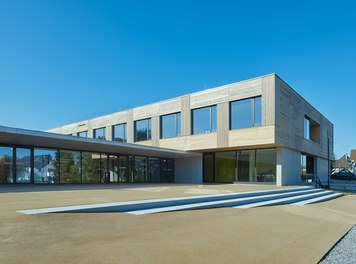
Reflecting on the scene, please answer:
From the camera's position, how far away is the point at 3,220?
4.76 meters

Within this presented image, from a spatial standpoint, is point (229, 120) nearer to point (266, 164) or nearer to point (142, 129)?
point (266, 164)

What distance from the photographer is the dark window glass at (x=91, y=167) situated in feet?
62.6

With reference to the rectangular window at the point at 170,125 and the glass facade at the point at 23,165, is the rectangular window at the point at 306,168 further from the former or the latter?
the glass facade at the point at 23,165

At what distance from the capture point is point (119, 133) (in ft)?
95.6

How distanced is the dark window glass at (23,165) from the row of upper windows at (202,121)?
11.8 meters

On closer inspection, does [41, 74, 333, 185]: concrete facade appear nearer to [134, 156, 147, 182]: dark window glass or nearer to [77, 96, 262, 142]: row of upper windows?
[77, 96, 262, 142]: row of upper windows

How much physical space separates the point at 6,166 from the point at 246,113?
1522 cm

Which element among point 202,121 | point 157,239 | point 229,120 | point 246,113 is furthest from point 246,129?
point 157,239

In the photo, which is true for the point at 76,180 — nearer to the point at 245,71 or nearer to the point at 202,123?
the point at 202,123

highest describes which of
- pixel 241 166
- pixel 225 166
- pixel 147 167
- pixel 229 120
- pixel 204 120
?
pixel 204 120

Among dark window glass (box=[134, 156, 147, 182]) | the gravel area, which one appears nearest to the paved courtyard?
the gravel area

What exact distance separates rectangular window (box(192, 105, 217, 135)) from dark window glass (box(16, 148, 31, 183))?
39.9 feet

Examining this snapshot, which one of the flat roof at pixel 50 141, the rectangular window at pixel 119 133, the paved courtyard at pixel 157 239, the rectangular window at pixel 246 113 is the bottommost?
the paved courtyard at pixel 157 239

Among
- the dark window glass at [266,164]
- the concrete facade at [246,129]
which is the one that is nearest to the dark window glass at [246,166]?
the dark window glass at [266,164]
